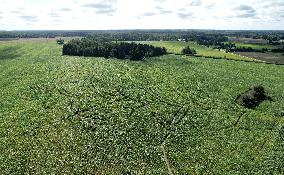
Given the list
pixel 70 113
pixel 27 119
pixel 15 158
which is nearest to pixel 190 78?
pixel 70 113

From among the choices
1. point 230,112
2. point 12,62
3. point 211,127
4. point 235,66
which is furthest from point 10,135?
point 235,66

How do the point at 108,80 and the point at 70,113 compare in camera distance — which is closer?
the point at 70,113

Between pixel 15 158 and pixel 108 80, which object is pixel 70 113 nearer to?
pixel 15 158

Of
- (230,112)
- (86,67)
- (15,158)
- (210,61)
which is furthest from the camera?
(210,61)

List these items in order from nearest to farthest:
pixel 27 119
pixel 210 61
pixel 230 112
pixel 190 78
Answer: pixel 27 119
pixel 230 112
pixel 190 78
pixel 210 61

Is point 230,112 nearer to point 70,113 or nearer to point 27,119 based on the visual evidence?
point 70,113

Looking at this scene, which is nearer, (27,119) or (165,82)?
(27,119)
